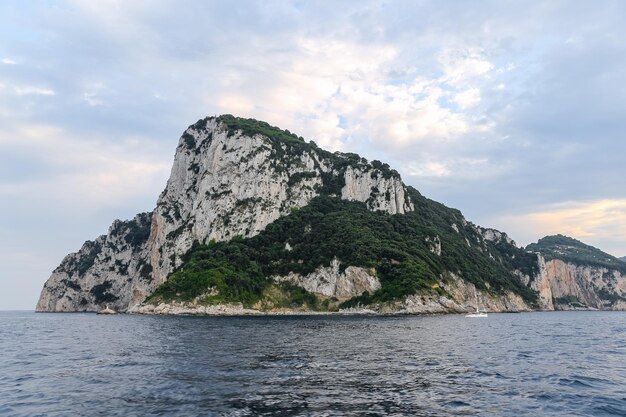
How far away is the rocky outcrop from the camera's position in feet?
545

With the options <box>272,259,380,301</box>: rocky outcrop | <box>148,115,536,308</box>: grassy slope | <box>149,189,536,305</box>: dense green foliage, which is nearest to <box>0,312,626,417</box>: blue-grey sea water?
<box>149,189,536,305</box>: dense green foliage

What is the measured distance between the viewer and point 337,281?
170 metres

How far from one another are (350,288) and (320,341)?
362 feet

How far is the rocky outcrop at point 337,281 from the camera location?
166 metres

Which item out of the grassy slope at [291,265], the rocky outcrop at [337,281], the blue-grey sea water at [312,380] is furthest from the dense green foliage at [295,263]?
the blue-grey sea water at [312,380]

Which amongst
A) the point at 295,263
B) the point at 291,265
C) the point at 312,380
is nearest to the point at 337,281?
the point at 295,263

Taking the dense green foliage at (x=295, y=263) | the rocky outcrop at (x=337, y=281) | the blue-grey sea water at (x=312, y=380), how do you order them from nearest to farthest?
the blue-grey sea water at (x=312, y=380) < the dense green foliage at (x=295, y=263) < the rocky outcrop at (x=337, y=281)

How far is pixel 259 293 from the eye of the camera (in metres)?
167

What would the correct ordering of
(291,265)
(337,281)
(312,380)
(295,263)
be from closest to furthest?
(312,380), (337,281), (291,265), (295,263)

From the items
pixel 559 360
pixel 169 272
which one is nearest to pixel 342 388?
pixel 559 360

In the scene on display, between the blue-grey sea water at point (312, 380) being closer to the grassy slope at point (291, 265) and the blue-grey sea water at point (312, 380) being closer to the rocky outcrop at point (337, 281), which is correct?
the grassy slope at point (291, 265)

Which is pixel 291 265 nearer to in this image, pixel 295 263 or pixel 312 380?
pixel 295 263

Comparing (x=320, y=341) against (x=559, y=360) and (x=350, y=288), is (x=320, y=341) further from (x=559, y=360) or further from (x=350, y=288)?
(x=350, y=288)

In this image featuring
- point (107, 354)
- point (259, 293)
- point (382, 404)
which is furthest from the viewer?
point (259, 293)
